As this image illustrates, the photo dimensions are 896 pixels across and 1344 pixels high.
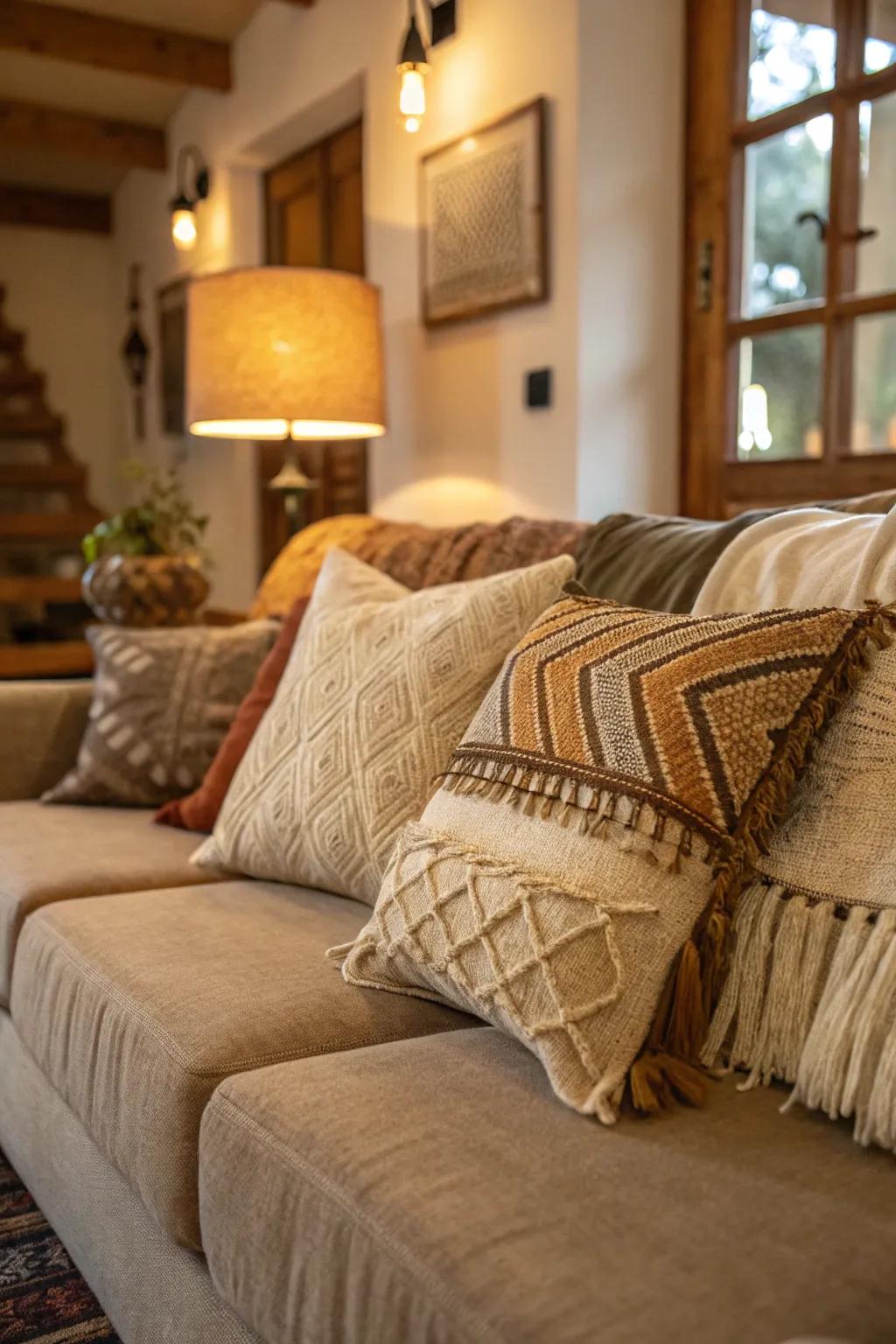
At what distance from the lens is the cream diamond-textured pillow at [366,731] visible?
1372 mm

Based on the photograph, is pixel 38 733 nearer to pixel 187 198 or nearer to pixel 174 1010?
pixel 174 1010

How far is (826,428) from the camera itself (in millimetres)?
2289

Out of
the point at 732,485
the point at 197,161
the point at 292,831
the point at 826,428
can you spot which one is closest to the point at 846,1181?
the point at 292,831

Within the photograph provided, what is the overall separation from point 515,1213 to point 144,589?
6.68 feet

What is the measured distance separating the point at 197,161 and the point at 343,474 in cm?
143

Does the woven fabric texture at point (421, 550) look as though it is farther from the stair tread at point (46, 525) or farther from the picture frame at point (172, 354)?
the stair tread at point (46, 525)

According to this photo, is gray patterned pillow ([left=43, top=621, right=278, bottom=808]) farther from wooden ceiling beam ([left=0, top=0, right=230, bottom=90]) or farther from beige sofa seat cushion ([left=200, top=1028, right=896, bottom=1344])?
wooden ceiling beam ([left=0, top=0, right=230, bottom=90])

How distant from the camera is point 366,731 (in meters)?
1.41

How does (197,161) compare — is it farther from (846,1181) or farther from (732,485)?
(846,1181)

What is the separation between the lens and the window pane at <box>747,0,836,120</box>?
2.27 meters


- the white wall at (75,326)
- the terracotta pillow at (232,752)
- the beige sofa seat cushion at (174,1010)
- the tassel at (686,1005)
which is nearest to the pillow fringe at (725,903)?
the tassel at (686,1005)

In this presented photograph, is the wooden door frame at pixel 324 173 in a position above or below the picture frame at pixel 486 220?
above

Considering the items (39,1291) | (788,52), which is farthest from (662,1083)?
(788,52)

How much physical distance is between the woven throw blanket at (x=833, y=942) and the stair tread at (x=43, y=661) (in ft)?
9.80
